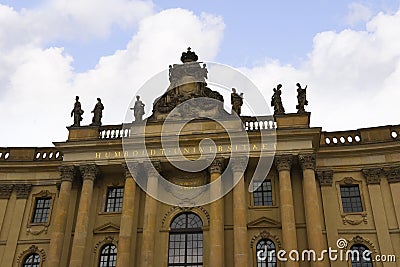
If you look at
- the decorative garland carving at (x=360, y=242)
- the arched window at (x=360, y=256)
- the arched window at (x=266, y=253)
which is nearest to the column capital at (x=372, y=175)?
the decorative garland carving at (x=360, y=242)

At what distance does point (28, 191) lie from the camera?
30219mm

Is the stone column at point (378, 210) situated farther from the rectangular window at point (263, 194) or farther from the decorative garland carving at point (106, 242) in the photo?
the decorative garland carving at point (106, 242)

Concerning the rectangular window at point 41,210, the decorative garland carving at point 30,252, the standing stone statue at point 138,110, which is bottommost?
the decorative garland carving at point 30,252

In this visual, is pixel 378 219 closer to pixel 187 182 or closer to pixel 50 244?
pixel 187 182

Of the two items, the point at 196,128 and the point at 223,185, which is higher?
the point at 196,128

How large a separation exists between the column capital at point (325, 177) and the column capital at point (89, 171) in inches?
516

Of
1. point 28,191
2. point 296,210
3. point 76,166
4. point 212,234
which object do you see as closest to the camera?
point 212,234

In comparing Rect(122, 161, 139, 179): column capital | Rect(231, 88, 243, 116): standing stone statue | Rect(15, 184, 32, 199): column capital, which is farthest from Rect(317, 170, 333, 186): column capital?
Rect(15, 184, 32, 199): column capital

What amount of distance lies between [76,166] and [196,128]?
743 centimetres

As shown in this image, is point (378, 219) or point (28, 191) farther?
point (28, 191)

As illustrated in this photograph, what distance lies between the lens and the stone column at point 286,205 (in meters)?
24.3

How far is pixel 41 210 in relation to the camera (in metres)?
29.8

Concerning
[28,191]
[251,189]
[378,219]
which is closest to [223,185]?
[251,189]

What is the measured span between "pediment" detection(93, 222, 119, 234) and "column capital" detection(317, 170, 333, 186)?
39.4 ft
